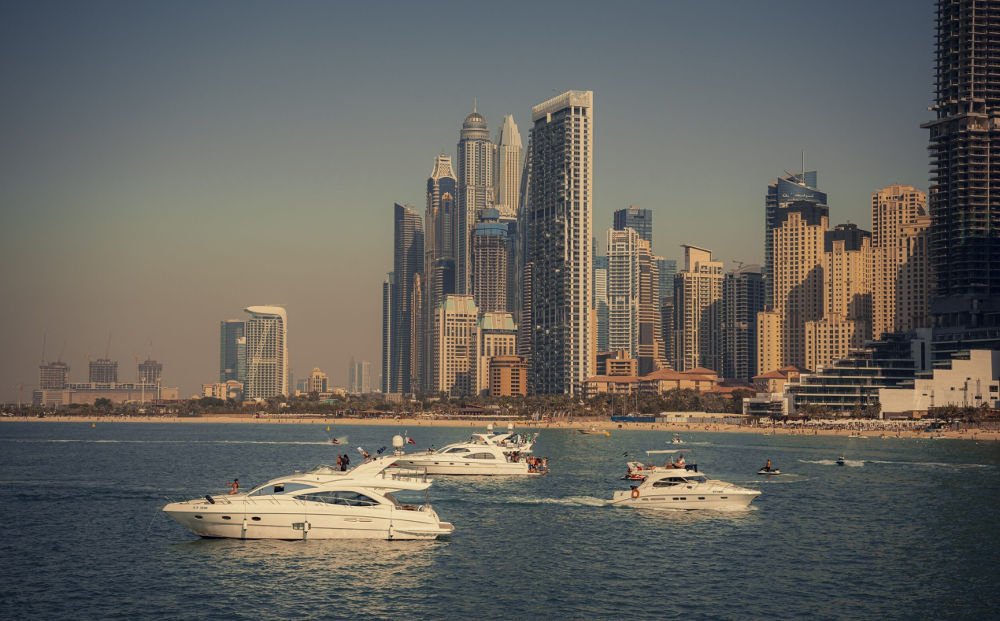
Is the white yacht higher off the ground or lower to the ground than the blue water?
higher

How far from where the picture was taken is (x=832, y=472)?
12812 centimetres

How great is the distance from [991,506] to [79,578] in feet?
251

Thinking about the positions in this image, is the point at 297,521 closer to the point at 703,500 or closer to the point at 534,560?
the point at 534,560

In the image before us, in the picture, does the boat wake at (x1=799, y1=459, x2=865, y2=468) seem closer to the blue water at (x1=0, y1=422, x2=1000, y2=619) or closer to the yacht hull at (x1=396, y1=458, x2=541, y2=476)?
the blue water at (x1=0, y1=422, x2=1000, y2=619)

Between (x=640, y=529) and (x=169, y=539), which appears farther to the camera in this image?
(x=640, y=529)

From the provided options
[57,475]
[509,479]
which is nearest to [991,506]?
[509,479]

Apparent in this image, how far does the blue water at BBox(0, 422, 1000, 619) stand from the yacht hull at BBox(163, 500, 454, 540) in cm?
94

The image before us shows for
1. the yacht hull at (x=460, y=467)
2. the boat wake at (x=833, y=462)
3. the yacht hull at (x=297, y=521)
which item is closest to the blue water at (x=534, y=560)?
the yacht hull at (x=297, y=521)

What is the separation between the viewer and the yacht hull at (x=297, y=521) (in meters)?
68.1

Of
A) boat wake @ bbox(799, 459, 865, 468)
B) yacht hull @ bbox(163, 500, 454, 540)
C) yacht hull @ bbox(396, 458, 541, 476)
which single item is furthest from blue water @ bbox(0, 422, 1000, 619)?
boat wake @ bbox(799, 459, 865, 468)

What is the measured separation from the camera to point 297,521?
68188 millimetres

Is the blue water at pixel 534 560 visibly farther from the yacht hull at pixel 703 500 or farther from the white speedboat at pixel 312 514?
the yacht hull at pixel 703 500

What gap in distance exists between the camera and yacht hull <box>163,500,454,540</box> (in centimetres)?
6812

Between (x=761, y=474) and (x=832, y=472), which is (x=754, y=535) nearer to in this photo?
(x=761, y=474)
